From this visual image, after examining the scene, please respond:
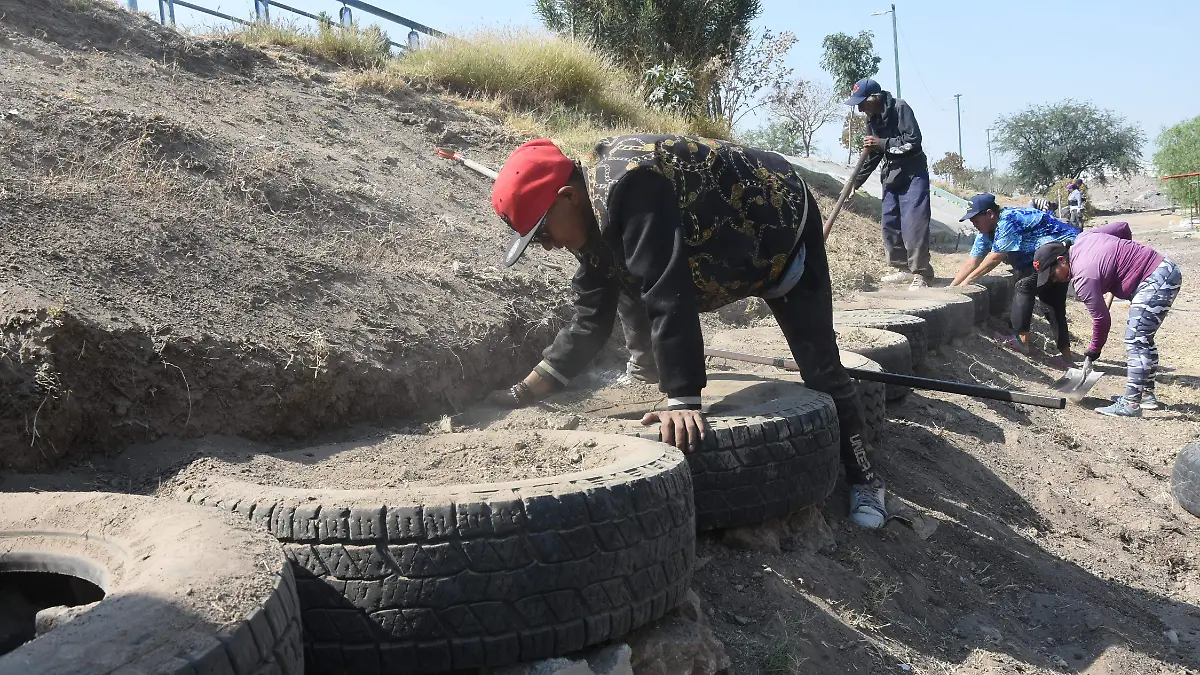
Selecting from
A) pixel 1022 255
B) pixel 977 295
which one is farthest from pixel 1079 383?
pixel 977 295

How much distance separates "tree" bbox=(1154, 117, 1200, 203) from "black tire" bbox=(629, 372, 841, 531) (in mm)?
36539

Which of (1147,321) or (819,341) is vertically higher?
(819,341)

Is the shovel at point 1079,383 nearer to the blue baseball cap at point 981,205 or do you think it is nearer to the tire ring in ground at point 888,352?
the blue baseball cap at point 981,205

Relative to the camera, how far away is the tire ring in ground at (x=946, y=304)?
25.8ft

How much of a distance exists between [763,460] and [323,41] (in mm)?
8357

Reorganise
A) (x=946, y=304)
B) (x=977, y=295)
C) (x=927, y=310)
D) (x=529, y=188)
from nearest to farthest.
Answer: (x=529, y=188) → (x=927, y=310) → (x=946, y=304) → (x=977, y=295)

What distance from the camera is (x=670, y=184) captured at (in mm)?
3355

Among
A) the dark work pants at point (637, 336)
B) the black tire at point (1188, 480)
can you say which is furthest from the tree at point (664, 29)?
the dark work pants at point (637, 336)

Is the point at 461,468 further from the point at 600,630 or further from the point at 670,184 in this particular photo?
the point at 670,184

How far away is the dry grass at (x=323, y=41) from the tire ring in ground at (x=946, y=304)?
18.8 ft

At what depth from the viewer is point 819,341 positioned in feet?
13.1

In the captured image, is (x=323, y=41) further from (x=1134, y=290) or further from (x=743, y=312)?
(x=1134, y=290)

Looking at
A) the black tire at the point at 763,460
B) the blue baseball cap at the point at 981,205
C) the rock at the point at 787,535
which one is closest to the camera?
the black tire at the point at 763,460

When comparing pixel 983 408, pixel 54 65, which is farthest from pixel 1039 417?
pixel 54 65
